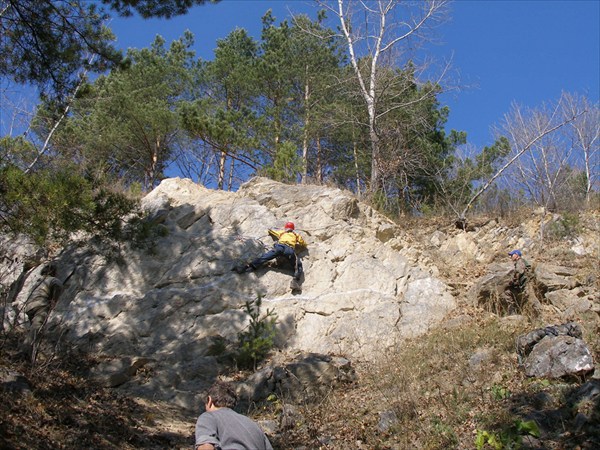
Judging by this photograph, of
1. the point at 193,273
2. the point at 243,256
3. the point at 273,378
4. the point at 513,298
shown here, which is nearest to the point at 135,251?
the point at 193,273

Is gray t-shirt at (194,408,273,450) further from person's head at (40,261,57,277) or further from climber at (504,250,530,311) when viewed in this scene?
person's head at (40,261,57,277)

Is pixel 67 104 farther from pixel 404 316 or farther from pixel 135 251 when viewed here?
pixel 404 316

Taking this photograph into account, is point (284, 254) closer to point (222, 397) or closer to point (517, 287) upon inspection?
point (517, 287)

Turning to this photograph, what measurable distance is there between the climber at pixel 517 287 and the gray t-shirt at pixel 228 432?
8.04 metres

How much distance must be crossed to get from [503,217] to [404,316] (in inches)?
235

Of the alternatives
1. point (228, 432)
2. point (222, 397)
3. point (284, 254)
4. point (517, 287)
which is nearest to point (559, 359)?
point (517, 287)

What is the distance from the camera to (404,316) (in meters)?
10.8

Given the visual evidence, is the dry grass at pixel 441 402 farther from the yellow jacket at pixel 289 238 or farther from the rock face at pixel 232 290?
the yellow jacket at pixel 289 238

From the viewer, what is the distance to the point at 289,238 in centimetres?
1173

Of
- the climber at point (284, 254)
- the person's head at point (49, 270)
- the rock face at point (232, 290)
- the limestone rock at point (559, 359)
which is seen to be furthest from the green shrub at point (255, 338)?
the person's head at point (49, 270)

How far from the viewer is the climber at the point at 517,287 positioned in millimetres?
10906

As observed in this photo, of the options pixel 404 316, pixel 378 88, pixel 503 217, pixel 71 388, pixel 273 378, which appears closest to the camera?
pixel 71 388

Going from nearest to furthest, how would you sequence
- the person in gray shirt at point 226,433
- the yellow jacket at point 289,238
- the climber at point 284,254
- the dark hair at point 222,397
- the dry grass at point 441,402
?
the person in gray shirt at point 226,433
the dark hair at point 222,397
the dry grass at point 441,402
the climber at point 284,254
the yellow jacket at point 289,238

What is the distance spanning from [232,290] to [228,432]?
24.0ft
